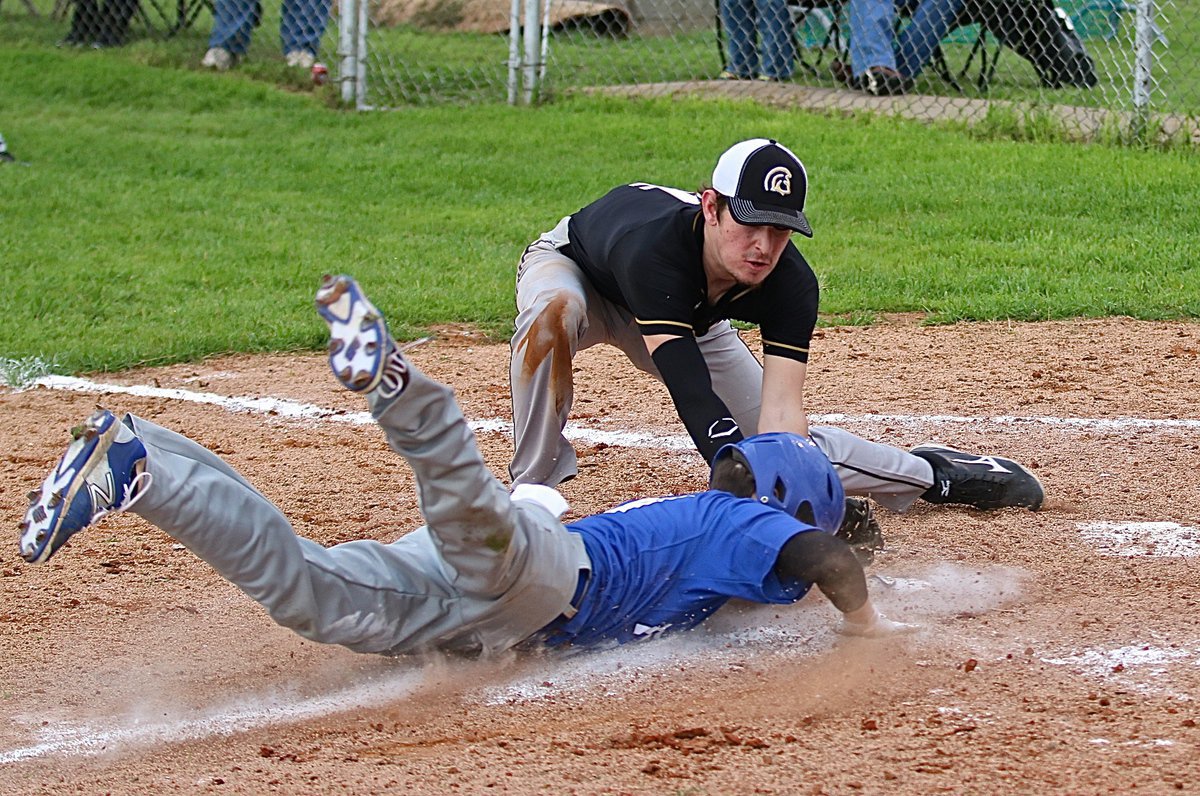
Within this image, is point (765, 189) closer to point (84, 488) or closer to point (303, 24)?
point (84, 488)

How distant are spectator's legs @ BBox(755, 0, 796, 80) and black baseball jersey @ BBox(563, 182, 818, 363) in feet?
24.7

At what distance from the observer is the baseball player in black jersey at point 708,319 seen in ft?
13.0

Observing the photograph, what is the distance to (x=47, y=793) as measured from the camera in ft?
9.88

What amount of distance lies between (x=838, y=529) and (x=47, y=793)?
6.43 ft

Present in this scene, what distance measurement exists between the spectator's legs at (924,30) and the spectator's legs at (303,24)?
5151 mm

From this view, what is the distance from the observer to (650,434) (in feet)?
18.3

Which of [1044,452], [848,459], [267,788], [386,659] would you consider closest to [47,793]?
[267,788]

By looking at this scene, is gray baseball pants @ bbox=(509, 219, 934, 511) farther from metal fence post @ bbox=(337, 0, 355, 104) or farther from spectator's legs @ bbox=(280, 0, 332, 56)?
spectator's legs @ bbox=(280, 0, 332, 56)

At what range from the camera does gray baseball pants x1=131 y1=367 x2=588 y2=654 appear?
10.2 feet

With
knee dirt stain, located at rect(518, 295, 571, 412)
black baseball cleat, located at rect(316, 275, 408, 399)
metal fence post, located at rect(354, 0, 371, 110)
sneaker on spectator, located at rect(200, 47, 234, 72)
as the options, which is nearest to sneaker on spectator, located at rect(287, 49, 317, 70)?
sneaker on spectator, located at rect(200, 47, 234, 72)

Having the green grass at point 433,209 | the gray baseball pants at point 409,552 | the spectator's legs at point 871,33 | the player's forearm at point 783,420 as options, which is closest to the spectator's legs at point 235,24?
the green grass at point 433,209

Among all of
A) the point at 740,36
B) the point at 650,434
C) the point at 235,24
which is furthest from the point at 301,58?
the point at 650,434

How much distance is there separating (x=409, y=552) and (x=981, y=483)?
193cm

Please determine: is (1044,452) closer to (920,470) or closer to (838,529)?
(920,470)
